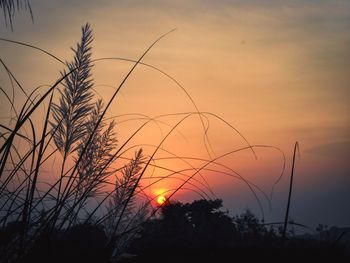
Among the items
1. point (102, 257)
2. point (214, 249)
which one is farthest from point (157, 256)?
point (102, 257)

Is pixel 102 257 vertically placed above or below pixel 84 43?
below

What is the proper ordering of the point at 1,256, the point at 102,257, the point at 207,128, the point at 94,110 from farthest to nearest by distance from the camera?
the point at 207,128
the point at 94,110
the point at 102,257
the point at 1,256

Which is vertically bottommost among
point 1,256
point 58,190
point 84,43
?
point 1,256

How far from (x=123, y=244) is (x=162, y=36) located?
1.18 metres

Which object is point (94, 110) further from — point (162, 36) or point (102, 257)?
point (102, 257)

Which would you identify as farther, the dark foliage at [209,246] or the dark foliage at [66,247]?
the dark foliage at [209,246]

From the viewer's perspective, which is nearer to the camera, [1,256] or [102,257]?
[1,256]

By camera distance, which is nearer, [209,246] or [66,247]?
[66,247]

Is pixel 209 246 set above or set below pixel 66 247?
above

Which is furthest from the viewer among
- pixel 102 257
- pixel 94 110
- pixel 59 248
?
pixel 94 110

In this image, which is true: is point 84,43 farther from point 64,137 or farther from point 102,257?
point 102,257

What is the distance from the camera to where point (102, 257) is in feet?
6.33

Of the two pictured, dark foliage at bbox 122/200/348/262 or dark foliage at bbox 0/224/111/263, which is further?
dark foliage at bbox 122/200/348/262

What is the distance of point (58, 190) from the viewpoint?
2.55 meters
